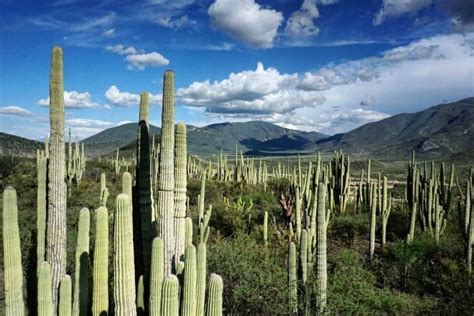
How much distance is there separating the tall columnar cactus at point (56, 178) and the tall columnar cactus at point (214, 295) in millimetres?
2009

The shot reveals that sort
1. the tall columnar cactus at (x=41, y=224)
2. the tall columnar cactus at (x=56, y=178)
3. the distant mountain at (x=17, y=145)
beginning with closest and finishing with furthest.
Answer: the tall columnar cactus at (x=56, y=178)
the tall columnar cactus at (x=41, y=224)
the distant mountain at (x=17, y=145)

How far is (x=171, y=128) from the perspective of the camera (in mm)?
4180

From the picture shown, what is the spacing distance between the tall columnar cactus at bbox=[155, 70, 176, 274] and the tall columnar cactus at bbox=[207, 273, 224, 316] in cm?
51

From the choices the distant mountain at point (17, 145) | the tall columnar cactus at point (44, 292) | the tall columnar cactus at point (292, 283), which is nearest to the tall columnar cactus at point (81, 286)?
the tall columnar cactus at point (44, 292)

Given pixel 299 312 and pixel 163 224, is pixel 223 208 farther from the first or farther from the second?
pixel 163 224

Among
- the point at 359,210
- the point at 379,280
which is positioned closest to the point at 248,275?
the point at 379,280

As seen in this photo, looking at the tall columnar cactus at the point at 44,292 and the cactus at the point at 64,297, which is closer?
the cactus at the point at 64,297

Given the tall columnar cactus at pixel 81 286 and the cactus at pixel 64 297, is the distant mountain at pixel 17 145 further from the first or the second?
the cactus at pixel 64 297

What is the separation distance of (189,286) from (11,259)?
197cm

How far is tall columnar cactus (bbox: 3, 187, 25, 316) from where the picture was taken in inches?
162

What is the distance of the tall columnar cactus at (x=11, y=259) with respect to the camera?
4.12 meters

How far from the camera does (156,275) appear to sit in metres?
3.70

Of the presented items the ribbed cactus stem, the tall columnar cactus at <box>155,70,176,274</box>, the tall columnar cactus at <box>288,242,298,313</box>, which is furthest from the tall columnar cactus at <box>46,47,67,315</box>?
the ribbed cactus stem

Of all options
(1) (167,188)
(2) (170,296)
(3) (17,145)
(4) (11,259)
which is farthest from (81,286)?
(3) (17,145)
